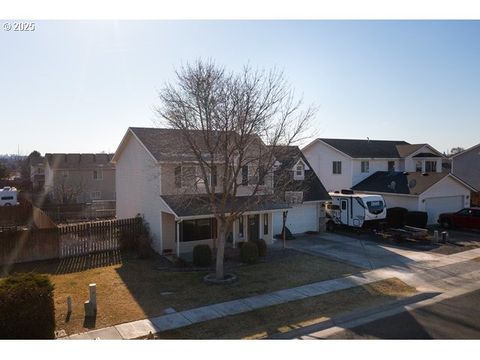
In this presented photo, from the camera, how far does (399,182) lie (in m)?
32.3

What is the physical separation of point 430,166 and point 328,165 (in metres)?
9.57

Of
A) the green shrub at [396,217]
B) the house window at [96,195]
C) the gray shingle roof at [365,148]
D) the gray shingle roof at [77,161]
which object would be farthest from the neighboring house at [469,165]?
the house window at [96,195]

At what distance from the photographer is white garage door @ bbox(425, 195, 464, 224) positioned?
101 ft

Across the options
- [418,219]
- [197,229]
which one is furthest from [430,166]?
[197,229]

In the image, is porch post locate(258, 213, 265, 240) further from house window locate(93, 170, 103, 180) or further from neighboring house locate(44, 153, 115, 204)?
house window locate(93, 170, 103, 180)

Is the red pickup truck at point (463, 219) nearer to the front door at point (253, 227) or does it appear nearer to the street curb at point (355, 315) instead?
the front door at point (253, 227)

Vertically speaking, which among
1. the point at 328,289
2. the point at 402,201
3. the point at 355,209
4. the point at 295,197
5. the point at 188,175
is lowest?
the point at 328,289

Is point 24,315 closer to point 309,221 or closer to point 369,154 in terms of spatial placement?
point 309,221

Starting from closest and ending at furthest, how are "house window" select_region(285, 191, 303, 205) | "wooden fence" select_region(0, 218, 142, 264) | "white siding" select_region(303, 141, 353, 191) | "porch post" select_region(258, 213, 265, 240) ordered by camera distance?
"wooden fence" select_region(0, 218, 142, 264) → "porch post" select_region(258, 213, 265, 240) → "house window" select_region(285, 191, 303, 205) → "white siding" select_region(303, 141, 353, 191)

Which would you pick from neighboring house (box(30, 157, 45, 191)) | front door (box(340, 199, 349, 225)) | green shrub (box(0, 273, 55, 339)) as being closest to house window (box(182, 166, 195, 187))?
green shrub (box(0, 273, 55, 339))

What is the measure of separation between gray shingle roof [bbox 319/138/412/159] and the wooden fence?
69.2 ft

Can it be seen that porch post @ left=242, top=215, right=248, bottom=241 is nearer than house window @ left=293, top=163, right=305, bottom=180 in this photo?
Yes

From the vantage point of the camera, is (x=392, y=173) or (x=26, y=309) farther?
(x=392, y=173)

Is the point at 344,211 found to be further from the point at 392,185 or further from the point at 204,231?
the point at 204,231
